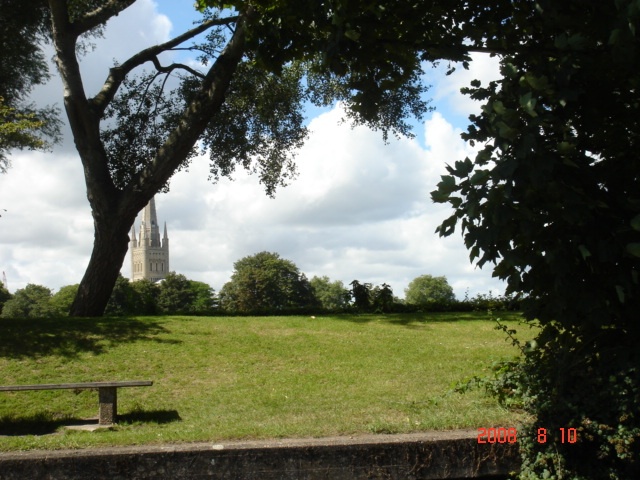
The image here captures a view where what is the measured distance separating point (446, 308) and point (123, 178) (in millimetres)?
9611

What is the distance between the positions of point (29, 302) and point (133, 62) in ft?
196

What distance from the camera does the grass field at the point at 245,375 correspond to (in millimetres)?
6430

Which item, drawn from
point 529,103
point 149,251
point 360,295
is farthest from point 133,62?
point 149,251

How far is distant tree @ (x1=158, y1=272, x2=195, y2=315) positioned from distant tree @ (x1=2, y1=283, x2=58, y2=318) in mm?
11954

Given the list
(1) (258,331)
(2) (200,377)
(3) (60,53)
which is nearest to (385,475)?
(2) (200,377)

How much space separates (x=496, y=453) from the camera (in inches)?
210

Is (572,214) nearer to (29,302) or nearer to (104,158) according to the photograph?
(104,158)

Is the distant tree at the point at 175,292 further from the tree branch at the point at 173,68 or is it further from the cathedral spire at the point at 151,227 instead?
the cathedral spire at the point at 151,227

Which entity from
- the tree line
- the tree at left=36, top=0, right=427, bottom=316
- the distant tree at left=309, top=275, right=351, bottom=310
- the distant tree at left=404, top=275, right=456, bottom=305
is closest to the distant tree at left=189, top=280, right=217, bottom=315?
the tree line

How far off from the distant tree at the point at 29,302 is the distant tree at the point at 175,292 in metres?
12.0

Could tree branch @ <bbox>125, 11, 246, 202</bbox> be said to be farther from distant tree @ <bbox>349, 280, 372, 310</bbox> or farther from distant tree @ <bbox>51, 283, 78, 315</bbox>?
distant tree @ <bbox>51, 283, 78, 315</bbox>

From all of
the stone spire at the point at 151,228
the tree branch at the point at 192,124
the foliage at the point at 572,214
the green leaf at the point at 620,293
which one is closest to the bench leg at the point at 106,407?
→ the foliage at the point at 572,214

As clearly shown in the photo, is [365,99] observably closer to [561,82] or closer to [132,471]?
[561,82]
